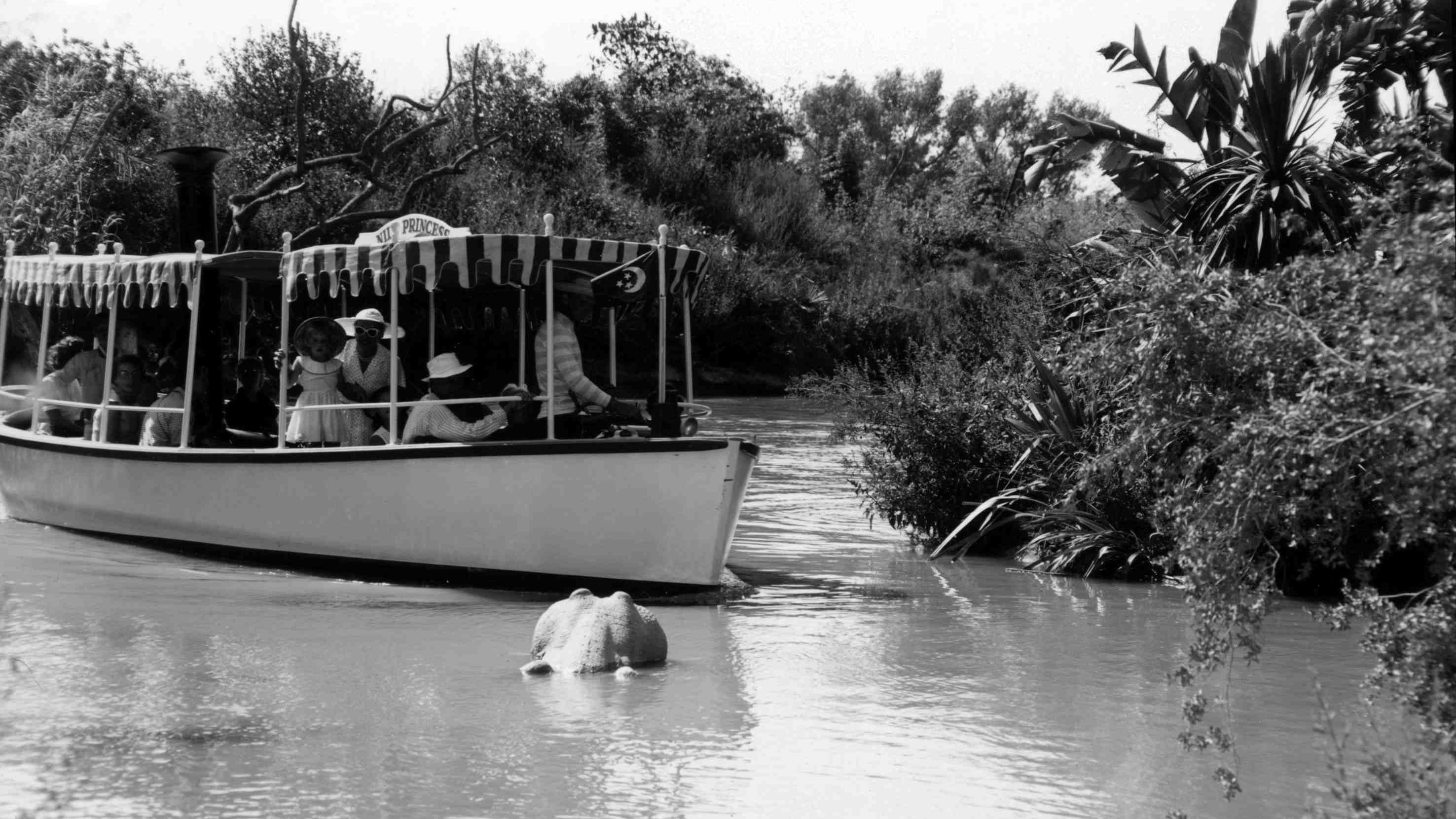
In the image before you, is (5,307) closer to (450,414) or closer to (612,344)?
(612,344)

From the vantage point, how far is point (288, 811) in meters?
6.01

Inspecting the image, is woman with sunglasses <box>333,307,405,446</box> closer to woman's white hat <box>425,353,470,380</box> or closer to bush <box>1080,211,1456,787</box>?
woman's white hat <box>425,353,470,380</box>

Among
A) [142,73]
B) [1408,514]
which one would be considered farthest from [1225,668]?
[142,73]

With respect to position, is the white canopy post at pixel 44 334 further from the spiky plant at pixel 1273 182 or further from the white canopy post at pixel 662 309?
the spiky plant at pixel 1273 182

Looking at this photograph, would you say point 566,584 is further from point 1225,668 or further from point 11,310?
point 11,310

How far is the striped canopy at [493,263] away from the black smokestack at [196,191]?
2.43 metres

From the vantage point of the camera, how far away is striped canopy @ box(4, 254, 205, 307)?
12711 millimetres

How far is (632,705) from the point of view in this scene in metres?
7.94

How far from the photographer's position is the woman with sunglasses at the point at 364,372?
12.0m

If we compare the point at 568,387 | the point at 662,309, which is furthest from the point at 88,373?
the point at 662,309

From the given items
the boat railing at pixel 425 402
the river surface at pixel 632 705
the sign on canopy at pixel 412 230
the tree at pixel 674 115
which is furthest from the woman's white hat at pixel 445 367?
the tree at pixel 674 115

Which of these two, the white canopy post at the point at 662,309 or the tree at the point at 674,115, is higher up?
the tree at the point at 674,115

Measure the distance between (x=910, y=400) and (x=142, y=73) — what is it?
31.3 metres

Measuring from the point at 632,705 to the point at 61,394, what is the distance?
340 inches
